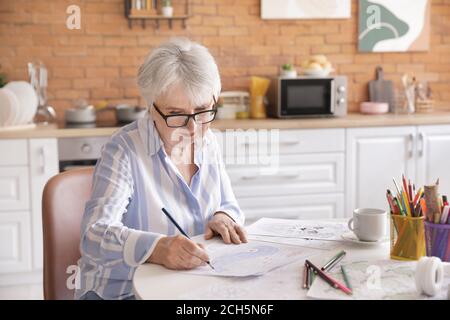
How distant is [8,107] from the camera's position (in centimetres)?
331

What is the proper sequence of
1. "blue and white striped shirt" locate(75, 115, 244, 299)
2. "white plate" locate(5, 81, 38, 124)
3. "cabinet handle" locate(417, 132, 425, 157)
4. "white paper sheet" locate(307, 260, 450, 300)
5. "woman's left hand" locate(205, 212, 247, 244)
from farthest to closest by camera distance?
"cabinet handle" locate(417, 132, 425, 157), "white plate" locate(5, 81, 38, 124), "woman's left hand" locate(205, 212, 247, 244), "blue and white striped shirt" locate(75, 115, 244, 299), "white paper sheet" locate(307, 260, 450, 300)

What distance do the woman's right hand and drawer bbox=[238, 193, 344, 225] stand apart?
2.15 metres

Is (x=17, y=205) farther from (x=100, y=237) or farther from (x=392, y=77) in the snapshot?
(x=392, y=77)

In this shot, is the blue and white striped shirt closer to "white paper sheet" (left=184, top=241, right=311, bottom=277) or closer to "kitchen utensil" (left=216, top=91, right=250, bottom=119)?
"white paper sheet" (left=184, top=241, right=311, bottom=277)

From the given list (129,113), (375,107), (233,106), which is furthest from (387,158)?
(129,113)

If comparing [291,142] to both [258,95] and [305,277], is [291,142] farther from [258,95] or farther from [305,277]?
[305,277]

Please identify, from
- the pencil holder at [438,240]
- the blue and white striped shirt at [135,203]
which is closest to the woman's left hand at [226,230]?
the blue and white striped shirt at [135,203]

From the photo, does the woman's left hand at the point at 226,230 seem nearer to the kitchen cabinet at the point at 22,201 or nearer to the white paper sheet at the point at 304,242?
the white paper sheet at the point at 304,242

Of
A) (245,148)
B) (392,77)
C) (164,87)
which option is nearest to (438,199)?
(164,87)

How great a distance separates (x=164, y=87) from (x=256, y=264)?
546 millimetres

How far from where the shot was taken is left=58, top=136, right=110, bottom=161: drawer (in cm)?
329

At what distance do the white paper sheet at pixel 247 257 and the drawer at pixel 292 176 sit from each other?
194cm

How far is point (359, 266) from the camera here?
1357 mm

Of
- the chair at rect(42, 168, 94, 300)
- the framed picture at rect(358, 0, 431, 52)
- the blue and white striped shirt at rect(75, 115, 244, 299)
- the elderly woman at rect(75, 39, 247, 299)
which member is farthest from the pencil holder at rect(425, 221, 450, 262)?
the framed picture at rect(358, 0, 431, 52)
